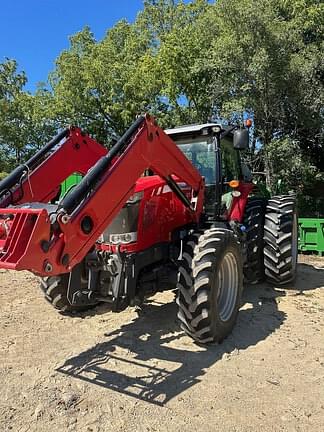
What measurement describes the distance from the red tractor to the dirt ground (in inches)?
15.1

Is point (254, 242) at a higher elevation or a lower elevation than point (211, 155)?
lower

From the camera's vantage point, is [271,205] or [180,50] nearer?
[271,205]

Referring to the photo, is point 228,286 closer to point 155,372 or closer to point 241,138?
point 155,372

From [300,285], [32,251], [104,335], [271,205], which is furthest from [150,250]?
[300,285]

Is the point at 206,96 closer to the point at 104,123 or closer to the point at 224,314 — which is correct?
the point at 104,123

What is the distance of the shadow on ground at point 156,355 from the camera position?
3787 millimetres

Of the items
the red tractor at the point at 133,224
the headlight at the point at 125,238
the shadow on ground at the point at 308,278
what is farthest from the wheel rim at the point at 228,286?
the shadow on ground at the point at 308,278

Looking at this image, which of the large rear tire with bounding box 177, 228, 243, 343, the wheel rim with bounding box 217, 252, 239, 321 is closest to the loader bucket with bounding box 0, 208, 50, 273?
the large rear tire with bounding box 177, 228, 243, 343

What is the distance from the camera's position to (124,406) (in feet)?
11.2

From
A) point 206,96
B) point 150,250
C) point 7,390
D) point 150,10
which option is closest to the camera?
→ point 7,390

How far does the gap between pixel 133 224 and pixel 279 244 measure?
296cm

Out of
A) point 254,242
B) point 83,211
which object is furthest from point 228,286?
point 83,211

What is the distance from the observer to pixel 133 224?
4.65 m

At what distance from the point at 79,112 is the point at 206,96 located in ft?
30.9
